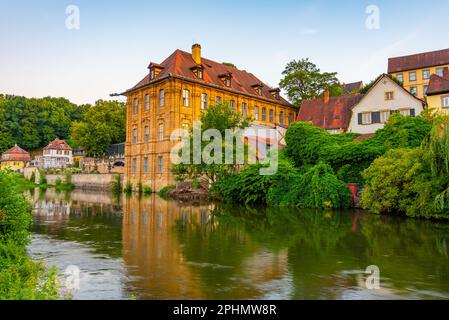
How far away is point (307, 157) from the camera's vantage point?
31.9 meters

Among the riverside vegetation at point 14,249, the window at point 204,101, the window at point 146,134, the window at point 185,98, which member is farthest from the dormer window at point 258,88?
the riverside vegetation at point 14,249

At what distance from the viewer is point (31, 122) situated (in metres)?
108

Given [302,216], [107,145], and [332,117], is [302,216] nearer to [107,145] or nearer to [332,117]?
[332,117]

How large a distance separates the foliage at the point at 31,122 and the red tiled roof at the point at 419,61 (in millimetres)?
90998

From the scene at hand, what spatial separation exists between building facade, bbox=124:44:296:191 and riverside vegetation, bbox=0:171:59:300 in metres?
32.6

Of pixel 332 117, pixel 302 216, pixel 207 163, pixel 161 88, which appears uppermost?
pixel 161 88

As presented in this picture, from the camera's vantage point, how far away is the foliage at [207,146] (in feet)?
106

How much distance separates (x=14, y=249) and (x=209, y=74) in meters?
41.5

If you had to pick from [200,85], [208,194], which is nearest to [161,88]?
[200,85]

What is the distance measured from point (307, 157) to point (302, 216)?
11594mm

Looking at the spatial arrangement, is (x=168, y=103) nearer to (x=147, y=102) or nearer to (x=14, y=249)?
(x=147, y=102)
